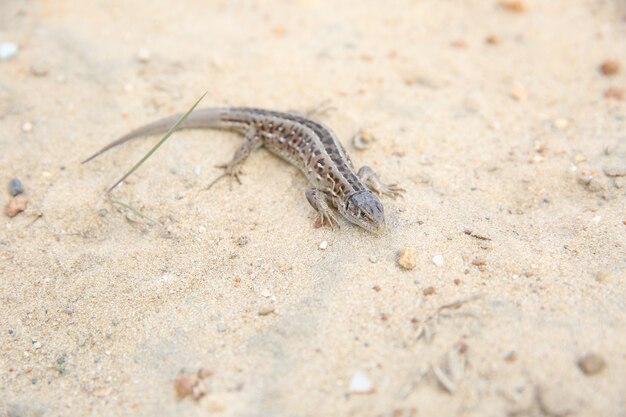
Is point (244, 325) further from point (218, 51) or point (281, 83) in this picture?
point (218, 51)

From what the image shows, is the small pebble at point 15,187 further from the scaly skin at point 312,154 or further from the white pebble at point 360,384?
the white pebble at point 360,384

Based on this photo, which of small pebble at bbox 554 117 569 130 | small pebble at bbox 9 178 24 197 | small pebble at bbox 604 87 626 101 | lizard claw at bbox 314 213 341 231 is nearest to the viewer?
lizard claw at bbox 314 213 341 231

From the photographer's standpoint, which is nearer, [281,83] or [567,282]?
[567,282]

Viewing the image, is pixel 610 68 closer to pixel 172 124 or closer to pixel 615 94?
pixel 615 94

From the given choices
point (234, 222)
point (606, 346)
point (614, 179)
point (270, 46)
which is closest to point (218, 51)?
point (270, 46)

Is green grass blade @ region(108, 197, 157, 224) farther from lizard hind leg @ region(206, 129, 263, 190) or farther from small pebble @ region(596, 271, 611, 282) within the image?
small pebble @ region(596, 271, 611, 282)

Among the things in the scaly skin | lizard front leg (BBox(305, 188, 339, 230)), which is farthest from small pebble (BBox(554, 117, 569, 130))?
lizard front leg (BBox(305, 188, 339, 230))

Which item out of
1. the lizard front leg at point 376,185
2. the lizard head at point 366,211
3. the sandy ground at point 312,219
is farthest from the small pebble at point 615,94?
the lizard head at point 366,211
